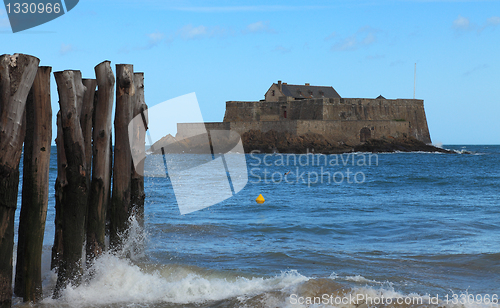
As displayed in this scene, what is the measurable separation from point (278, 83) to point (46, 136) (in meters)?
58.3

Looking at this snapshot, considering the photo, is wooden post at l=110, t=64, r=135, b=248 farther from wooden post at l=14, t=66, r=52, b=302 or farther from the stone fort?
the stone fort

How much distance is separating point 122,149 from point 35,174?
4.08 ft

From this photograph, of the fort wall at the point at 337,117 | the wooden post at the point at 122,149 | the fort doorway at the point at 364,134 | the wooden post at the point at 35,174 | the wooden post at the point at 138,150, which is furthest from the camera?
the fort doorway at the point at 364,134

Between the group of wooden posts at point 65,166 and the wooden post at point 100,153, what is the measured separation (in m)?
0.01

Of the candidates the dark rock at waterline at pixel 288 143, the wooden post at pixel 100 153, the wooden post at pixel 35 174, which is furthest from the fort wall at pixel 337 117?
the wooden post at pixel 35 174

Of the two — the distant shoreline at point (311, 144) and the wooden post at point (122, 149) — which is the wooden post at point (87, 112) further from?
the distant shoreline at point (311, 144)

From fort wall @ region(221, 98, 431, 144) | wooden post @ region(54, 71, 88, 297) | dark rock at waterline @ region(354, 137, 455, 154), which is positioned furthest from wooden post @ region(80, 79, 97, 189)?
dark rock at waterline @ region(354, 137, 455, 154)

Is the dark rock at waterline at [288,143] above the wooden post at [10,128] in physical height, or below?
above

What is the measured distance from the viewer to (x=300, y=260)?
6.76 m

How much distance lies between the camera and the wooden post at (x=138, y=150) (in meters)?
5.79

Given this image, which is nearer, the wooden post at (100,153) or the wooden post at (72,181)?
the wooden post at (72,181)

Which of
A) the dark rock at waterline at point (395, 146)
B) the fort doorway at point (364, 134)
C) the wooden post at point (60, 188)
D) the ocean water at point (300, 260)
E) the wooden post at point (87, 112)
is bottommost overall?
the ocean water at point (300, 260)

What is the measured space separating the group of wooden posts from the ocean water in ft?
1.11

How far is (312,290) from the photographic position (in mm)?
5129
